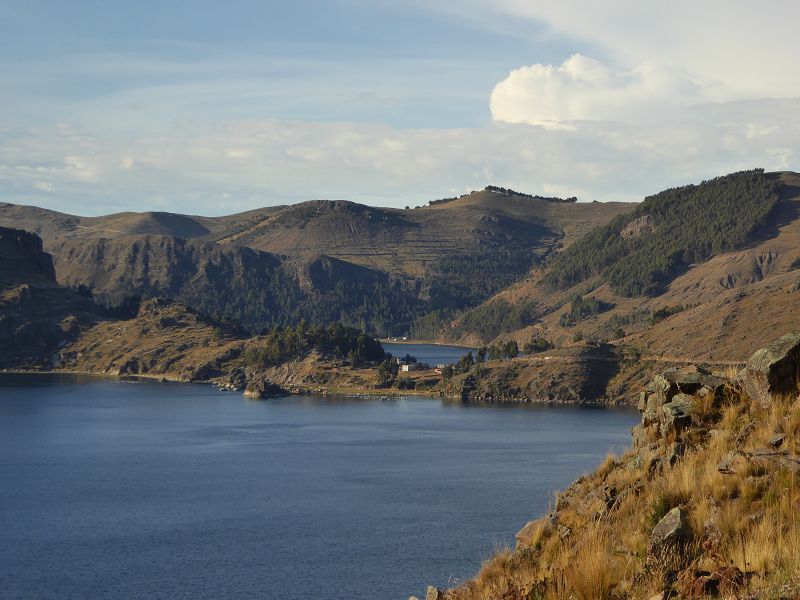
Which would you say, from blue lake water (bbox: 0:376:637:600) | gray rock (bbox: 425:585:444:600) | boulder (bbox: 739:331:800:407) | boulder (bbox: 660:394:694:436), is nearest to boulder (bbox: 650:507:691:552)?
gray rock (bbox: 425:585:444:600)

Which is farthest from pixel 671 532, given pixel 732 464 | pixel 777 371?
pixel 777 371

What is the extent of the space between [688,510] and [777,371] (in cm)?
530

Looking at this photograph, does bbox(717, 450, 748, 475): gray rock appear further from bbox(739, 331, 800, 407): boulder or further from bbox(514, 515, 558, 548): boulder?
bbox(514, 515, 558, 548): boulder

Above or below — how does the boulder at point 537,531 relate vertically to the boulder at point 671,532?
below

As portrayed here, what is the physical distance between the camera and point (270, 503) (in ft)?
370

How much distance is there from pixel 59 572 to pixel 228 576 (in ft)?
44.5

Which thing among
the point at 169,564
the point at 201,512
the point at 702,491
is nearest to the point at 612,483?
the point at 702,491

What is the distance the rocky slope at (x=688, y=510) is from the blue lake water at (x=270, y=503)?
4456cm

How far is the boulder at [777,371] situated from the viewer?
73.0 ft

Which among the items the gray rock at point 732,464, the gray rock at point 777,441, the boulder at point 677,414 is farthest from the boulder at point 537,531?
the gray rock at point 777,441

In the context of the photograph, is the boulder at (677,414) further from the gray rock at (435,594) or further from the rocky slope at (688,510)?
the gray rock at (435,594)

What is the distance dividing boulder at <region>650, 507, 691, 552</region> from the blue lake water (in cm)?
4970

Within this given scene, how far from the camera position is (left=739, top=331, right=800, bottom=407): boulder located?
22.3 meters

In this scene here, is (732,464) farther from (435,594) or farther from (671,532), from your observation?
(435,594)
